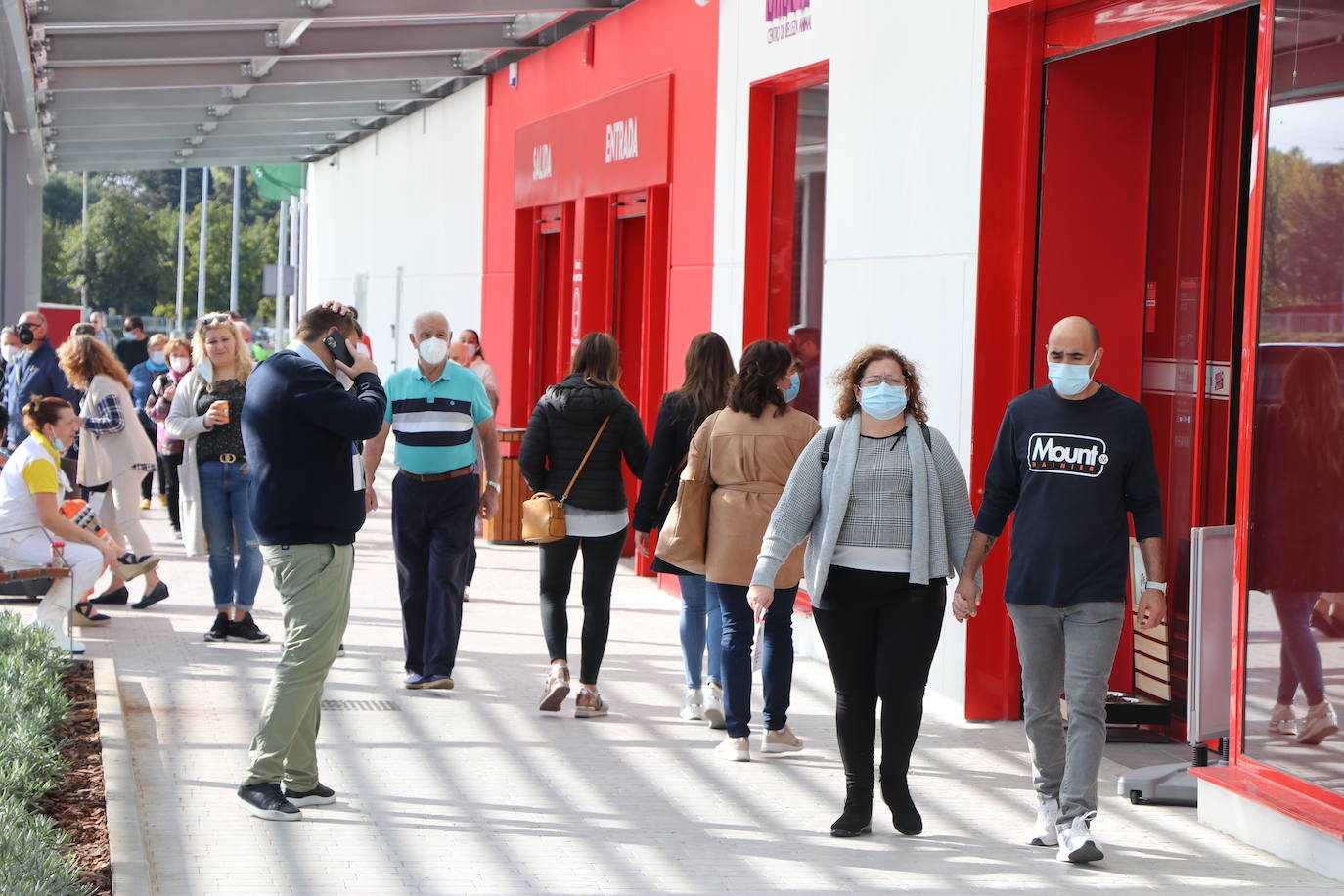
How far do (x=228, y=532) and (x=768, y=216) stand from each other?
12.8ft

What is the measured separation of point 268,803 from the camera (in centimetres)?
591

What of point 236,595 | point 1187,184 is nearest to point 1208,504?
point 1187,184

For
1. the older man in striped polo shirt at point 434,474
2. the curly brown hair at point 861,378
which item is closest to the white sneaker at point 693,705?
the older man in striped polo shirt at point 434,474

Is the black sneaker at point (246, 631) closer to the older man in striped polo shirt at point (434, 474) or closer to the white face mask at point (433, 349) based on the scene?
the older man in striped polo shirt at point (434, 474)

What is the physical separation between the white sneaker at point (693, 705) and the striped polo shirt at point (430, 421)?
1.53 metres

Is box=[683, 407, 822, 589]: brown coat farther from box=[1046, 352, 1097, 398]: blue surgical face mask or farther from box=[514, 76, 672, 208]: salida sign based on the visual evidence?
box=[514, 76, 672, 208]: salida sign

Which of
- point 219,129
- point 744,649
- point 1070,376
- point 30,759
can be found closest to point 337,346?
point 30,759

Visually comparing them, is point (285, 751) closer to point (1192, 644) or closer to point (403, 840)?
point (403, 840)

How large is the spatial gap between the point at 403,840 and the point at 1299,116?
3888 millimetres

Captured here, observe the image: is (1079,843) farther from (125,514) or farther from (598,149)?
(598,149)

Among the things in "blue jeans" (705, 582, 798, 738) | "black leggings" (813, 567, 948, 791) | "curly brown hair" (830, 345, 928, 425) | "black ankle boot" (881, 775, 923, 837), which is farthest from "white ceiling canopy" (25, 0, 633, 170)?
"black ankle boot" (881, 775, 923, 837)

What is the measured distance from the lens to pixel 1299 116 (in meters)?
5.62

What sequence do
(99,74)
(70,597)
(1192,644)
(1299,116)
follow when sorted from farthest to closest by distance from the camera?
(99,74) → (70,597) → (1192,644) → (1299,116)

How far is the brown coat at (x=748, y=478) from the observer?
6.84m
